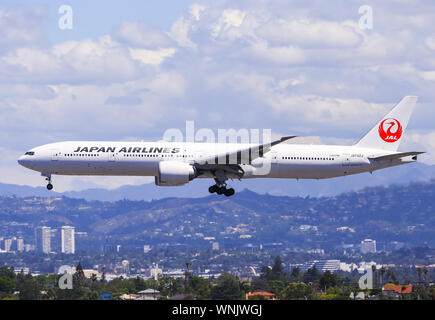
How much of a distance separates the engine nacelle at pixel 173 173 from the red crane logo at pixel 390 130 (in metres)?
18.5

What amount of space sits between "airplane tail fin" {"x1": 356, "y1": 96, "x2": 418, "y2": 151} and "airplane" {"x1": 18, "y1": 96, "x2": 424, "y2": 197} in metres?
2.68

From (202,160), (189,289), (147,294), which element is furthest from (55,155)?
(147,294)

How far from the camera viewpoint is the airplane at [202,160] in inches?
2361

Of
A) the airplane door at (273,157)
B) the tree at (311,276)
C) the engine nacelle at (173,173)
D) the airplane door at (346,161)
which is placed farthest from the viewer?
the tree at (311,276)

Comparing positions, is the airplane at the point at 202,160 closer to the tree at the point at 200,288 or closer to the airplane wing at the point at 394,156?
the airplane wing at the point at 394,156

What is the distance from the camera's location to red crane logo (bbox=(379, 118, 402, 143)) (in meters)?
69.6

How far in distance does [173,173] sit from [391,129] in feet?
69.5

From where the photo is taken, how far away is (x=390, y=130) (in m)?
70.2

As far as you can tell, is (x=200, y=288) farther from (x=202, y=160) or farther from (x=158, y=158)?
(x=158, y=158)

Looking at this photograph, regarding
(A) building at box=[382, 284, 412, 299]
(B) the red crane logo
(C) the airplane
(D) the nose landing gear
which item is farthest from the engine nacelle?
(A) building at box=[382, 284, 412, 299]

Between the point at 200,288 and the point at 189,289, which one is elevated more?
the point at 200,288

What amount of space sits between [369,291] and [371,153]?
104 ft

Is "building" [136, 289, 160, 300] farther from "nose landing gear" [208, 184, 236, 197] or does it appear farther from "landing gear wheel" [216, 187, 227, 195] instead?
"landing gear wheel" [216, 187, 227, 195]

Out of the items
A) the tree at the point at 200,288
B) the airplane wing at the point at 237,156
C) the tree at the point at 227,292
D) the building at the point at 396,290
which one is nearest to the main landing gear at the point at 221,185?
the airplane wing at the point at 237,156
